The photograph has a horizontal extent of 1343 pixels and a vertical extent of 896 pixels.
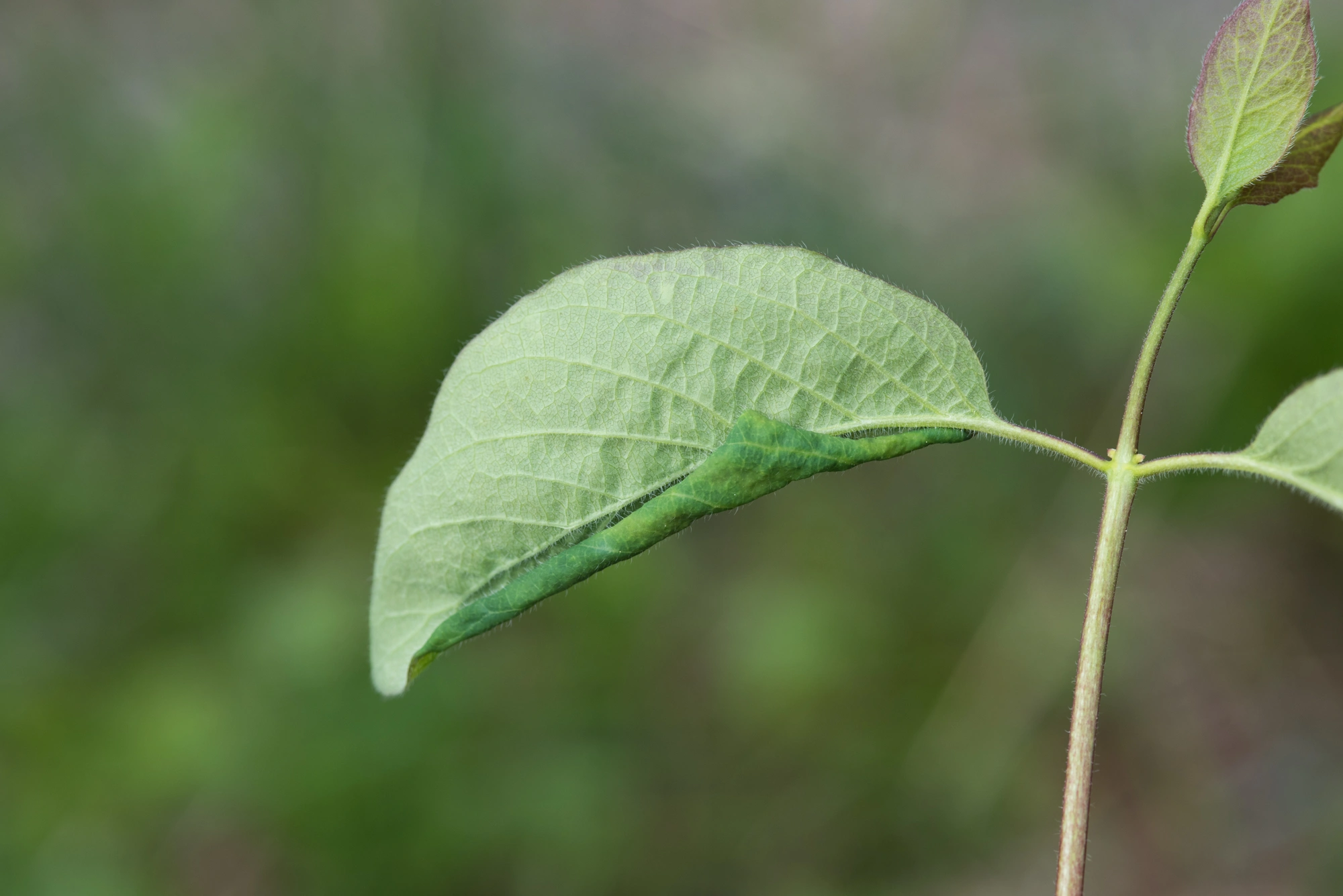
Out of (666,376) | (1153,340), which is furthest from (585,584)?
(1153,340)

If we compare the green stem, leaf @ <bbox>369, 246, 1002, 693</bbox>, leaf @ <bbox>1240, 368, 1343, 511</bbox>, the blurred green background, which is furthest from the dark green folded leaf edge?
the blurred green background

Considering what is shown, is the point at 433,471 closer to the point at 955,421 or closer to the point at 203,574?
the point at 955,421

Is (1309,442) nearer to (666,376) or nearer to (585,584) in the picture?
(666,376)

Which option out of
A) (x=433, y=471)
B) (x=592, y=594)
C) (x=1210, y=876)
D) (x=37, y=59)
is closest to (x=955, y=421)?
(x=433, y=471)

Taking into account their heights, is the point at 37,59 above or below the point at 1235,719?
above

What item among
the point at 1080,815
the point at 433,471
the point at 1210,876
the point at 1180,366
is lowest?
the point at 1080,815

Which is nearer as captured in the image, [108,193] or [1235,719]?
[108,193]

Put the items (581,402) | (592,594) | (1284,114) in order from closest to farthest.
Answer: (1284,114) < (581,402) < (592,594)
